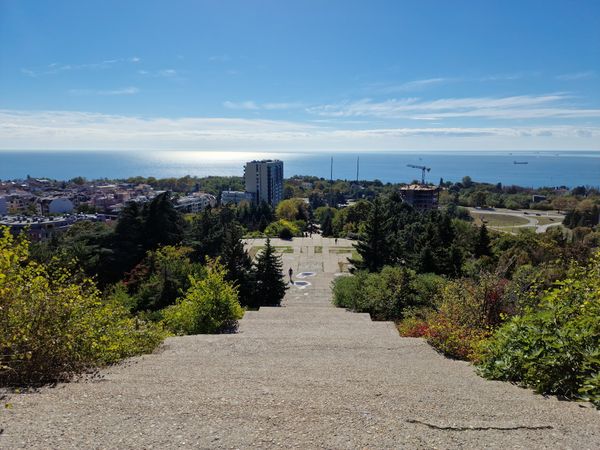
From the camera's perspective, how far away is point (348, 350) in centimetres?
764

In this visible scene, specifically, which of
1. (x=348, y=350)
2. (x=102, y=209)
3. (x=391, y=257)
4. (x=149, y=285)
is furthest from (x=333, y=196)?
(x=348, y=350)

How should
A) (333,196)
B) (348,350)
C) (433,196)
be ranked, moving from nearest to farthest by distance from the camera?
(348,350)
(433,196)
(333,196)

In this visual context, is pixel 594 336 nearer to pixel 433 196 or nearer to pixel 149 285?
pixel 149 285

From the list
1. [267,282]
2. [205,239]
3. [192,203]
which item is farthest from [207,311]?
[192,203]

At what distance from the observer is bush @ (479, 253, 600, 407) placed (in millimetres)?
4691

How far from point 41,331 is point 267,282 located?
13.3 metres

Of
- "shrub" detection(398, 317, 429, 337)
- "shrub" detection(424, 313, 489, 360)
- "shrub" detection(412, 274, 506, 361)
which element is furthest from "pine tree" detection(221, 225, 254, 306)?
"shrub" detection(424, 313, 489, 360)

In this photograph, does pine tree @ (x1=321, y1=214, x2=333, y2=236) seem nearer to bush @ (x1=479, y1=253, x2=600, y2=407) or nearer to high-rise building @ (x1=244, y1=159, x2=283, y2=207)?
bush @ (x1=479, y1=253, x2=600, y2=407)

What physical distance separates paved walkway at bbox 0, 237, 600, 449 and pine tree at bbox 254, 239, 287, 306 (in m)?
11.5

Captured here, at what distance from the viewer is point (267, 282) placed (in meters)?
18.4

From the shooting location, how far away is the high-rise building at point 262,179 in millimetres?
99000

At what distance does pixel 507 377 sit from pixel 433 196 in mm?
76431

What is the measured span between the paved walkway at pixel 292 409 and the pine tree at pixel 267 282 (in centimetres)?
1145

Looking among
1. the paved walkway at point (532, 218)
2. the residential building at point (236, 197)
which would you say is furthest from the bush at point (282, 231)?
the residential building at point (236, 197)
